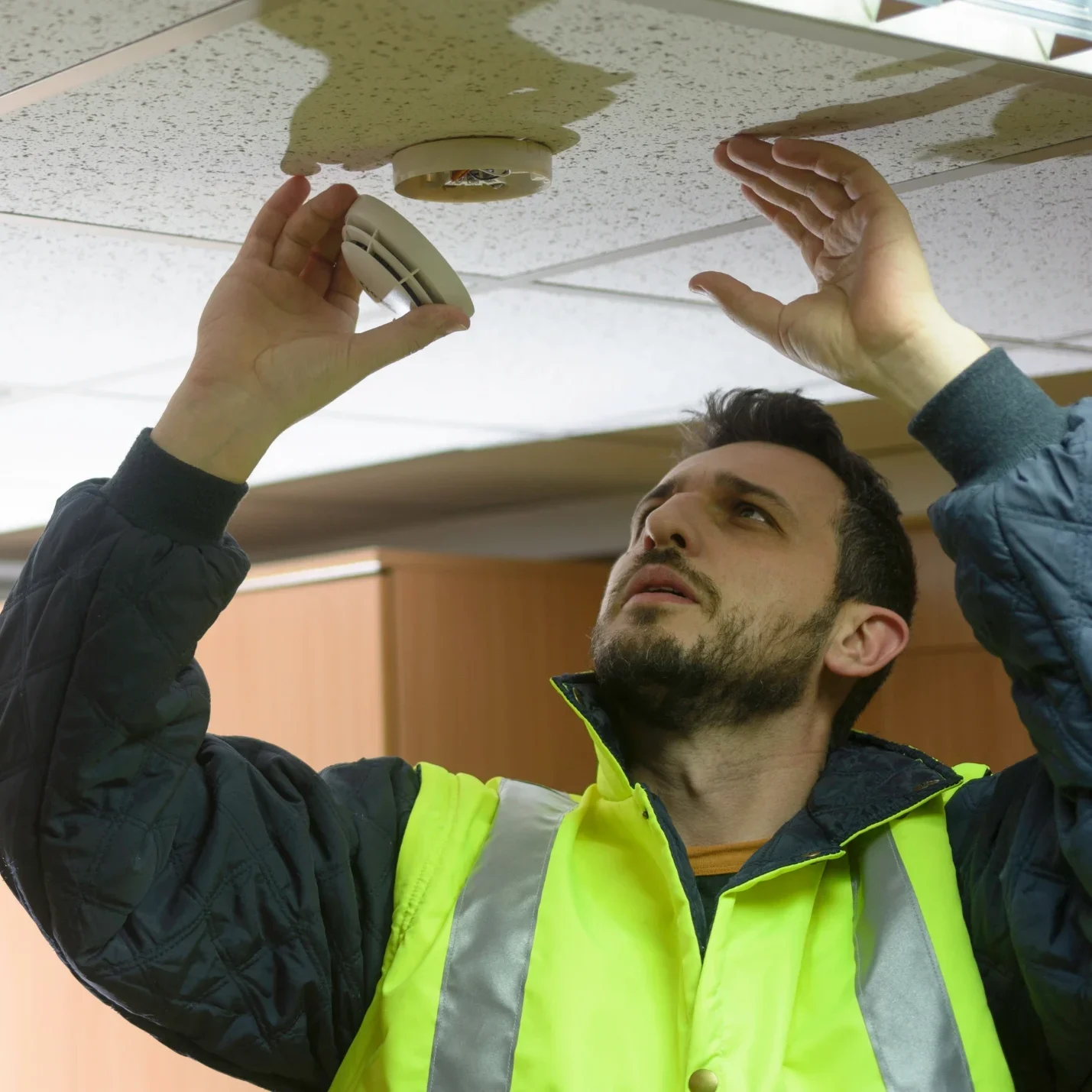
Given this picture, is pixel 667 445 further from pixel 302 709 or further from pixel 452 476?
pixel 302 709

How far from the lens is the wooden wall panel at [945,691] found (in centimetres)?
278

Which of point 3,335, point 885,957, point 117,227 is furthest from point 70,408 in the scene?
point 885,957

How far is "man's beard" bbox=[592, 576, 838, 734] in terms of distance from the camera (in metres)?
1.61

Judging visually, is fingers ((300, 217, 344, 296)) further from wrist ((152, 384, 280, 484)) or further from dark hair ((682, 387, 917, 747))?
dark hair ((682, 387, 917, 747))

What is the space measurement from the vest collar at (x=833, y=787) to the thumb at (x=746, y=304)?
44cm

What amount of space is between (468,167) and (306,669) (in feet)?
5.39

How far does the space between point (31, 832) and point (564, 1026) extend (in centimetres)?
50

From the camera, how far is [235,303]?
4.42 ft

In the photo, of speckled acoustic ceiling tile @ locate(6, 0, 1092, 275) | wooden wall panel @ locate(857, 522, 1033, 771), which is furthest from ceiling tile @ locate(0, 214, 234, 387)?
wooden wall panel @ locate(857, 522, 1033, 771)

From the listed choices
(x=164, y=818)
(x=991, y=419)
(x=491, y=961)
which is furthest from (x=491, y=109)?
(x=491, y=961)

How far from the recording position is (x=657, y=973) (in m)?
1.45

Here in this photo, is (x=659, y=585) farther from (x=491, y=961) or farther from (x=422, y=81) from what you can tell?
(x=422, y=81)

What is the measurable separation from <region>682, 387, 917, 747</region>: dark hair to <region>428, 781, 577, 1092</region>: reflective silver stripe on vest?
46 cm

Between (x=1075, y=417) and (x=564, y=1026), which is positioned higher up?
(x=1075, y=417)
